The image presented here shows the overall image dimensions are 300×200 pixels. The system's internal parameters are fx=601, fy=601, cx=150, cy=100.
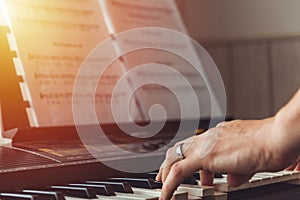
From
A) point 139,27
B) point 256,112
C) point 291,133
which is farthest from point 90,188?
point 256,112

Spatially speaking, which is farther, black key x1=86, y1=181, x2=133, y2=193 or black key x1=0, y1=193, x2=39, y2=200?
black key x1=86, y1=181, x2=133, y2=193

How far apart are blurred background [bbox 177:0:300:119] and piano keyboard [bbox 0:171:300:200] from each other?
851mm

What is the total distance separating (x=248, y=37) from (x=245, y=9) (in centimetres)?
9

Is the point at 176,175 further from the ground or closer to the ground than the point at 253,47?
closer to the ground

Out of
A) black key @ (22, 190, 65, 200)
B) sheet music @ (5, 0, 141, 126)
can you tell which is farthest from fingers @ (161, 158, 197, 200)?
sheet music @ (5, 0, 141, 126)

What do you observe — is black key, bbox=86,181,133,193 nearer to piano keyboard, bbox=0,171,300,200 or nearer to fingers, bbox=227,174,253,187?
piano keyboard, bbox=0,171,300,200

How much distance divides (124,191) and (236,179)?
18cm

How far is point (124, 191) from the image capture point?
2.88 ft

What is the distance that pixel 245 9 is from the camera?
6.20ft

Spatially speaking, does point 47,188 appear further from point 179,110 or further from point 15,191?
point 179,110

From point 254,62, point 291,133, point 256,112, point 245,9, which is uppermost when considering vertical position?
point 245,9

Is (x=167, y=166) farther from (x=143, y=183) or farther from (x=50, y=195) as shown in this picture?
(x=50, y=195)

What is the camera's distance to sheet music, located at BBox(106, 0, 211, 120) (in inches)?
57.5

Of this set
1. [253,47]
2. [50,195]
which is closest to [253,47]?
[253,47]
